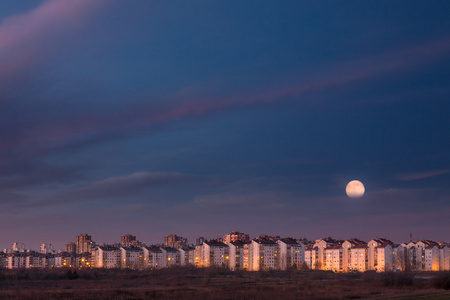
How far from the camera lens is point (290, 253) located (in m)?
172

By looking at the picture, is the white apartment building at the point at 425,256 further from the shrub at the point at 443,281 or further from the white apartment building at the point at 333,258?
the shrub at the point at 443,281

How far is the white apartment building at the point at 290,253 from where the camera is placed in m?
170

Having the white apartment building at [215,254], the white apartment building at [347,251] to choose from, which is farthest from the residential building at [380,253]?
the white apartment building at [215,254]

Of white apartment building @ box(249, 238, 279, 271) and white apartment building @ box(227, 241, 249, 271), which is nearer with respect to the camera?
white apartment building @ box(249, 238, 279, 271)

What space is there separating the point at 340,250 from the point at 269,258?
22.6 meters

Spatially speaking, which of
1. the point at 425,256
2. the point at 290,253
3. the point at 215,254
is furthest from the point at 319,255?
the point at 215,254

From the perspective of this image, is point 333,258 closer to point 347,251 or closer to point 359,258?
point 347,251

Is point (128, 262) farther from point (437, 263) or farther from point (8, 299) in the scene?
point (8, 299)

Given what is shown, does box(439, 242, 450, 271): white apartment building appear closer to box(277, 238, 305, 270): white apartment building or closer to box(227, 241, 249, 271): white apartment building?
box(277, 238, 305, 270): white apartment building

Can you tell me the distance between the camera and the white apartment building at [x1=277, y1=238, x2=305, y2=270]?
6693 inches

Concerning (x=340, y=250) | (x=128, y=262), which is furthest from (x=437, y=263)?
(x=128, y=262)

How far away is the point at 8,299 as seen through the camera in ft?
161

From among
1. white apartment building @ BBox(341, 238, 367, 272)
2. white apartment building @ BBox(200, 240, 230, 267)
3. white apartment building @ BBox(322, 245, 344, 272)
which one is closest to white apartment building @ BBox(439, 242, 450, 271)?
white apartment building @ BBox(341, 238, 367, 272)

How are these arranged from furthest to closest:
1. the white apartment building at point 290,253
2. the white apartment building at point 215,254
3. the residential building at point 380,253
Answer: the white apartment building at point 215,254
the white apartment building at point 290,253
the residential building at point 380,253
